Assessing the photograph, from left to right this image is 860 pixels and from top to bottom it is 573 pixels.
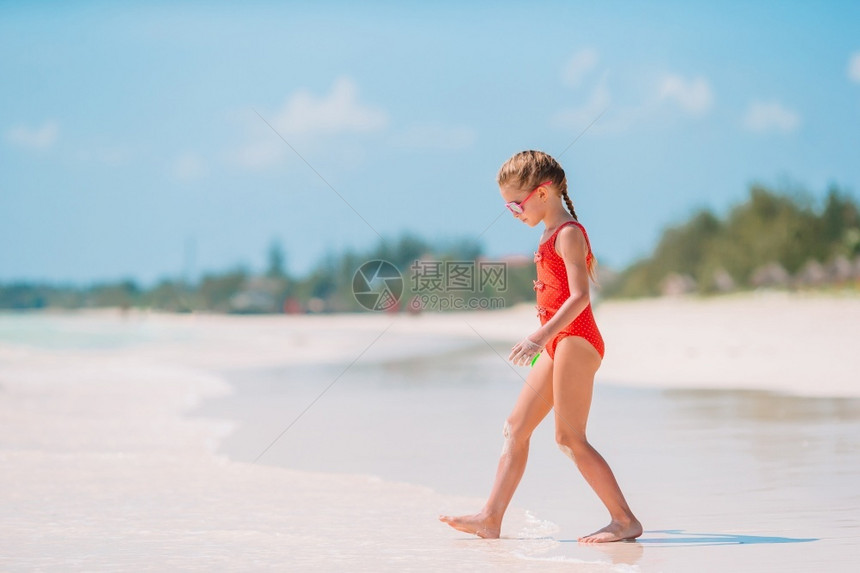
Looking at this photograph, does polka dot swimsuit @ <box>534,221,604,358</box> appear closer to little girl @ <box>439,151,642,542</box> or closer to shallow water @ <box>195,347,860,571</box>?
little girl @ <box>439,151,642,542</box>

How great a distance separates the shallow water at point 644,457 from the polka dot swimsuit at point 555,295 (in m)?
0.76

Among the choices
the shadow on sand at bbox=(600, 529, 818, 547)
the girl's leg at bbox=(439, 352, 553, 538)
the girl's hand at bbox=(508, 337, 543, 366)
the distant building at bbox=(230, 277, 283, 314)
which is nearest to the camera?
the girl's hand at bbox=(508, 337, 543, 366)

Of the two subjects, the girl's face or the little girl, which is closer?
the little girl

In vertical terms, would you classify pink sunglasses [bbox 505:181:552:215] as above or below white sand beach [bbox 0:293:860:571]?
above

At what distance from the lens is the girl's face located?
3742 millimetres

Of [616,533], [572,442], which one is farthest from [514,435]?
[616,533]

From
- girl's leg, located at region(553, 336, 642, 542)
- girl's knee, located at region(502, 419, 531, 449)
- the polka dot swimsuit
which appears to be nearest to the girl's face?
the polka dot swimsuit

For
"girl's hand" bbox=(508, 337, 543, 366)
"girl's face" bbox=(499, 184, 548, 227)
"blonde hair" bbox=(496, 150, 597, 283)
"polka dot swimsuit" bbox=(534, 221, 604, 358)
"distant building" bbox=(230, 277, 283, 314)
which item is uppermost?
"distant building" bbox=(230, 277, 283, 314)

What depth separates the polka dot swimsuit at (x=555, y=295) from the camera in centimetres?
363

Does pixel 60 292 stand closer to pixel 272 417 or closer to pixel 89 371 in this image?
pixel 89 371

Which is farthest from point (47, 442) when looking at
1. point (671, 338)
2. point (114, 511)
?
point (671, 338)

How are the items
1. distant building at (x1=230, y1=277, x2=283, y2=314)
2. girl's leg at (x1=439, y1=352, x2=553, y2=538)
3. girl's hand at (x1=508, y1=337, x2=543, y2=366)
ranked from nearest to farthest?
girl's hand at (x1=508, y1=337, x2=543, y2=366), girl's leg at (x1=439, y1=352, x2=553, y2=538), distant building at (x1=230, y1=277, x2=283, y2=314)

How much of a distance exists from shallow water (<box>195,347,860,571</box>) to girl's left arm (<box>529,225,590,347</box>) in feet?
2.58

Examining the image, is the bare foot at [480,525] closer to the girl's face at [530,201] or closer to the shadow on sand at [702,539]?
the shadow on sand at [702,539]
